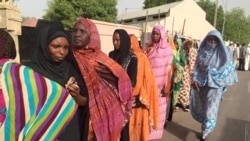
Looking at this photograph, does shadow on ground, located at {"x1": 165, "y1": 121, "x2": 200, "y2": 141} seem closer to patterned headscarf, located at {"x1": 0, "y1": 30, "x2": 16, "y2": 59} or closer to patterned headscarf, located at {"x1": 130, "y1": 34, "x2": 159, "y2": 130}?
patterned headscarf, located at {"x1": 130, "y1": 34, "x2": 159, "y2": 130}

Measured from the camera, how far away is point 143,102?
4352 mm

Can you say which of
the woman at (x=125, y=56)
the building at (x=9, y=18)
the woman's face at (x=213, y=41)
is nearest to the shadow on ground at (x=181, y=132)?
the woman's face at (x=213, y=41)

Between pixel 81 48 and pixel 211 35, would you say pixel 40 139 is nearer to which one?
pixel 81 48

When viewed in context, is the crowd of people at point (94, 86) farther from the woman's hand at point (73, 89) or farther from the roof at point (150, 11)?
the roof at point (150, 11)

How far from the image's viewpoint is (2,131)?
6.05 ft

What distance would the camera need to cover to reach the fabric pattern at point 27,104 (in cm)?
181

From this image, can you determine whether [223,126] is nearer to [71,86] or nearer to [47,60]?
[71,86]

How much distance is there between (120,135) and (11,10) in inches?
119

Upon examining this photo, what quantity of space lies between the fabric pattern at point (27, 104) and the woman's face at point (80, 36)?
1.16m

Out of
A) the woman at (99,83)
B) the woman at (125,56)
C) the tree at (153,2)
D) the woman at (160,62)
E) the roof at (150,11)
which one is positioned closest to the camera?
the woman at (99,83)

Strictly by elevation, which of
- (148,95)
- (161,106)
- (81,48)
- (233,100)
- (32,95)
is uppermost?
(81,48)

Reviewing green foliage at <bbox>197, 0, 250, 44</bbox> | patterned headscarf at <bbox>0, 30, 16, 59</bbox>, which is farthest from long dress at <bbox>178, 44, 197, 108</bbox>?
green foliage at <bbox>197, 0, 250, 44</bbox>

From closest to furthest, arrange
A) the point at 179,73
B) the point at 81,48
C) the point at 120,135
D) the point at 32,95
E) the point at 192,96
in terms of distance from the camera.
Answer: the point at 32,95 → the point at 81,48 → the point at 120,135 → the point at 192,96 → the point at 179,73

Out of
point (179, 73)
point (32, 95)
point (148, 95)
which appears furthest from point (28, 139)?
point (179, 73)
